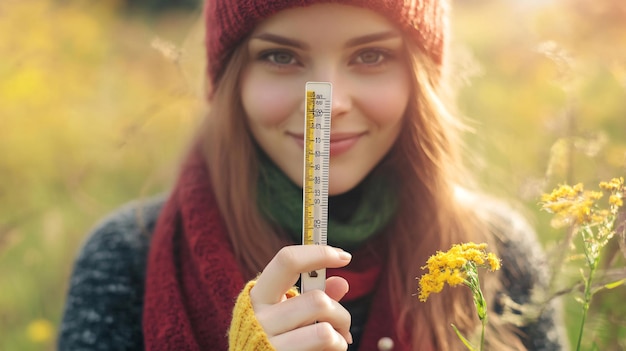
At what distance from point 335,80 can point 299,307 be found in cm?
49

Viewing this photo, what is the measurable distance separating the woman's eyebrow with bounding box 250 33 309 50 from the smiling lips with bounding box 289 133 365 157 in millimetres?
170

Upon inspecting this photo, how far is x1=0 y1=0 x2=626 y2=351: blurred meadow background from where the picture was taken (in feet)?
5.71

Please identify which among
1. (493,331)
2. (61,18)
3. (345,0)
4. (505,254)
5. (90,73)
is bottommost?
(493,331)

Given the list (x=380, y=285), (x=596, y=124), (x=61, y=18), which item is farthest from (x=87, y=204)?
(x=596, y=124)

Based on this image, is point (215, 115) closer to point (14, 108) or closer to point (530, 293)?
point (530, 293)

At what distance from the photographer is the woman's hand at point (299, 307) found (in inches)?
32.6

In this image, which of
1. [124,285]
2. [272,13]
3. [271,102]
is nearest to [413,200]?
[271,102]

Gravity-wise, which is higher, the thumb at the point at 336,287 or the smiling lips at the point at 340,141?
the smiling lips at the point at 340,141

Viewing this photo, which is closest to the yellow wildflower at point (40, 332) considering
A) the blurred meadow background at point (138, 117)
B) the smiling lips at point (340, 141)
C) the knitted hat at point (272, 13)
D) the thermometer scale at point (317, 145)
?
the blurred meadow background at point (138, 117)

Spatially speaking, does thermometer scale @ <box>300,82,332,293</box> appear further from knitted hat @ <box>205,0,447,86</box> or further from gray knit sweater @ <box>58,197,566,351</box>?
gray knit sweater @ <box>58,197,566,351</box>

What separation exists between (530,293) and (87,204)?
1.73 metres

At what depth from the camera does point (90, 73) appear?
3.28 m

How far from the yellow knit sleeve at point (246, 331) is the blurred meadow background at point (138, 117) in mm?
605

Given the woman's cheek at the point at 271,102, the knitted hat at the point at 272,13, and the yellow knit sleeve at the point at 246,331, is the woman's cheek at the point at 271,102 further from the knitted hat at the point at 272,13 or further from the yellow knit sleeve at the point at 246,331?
the yellow knit sleeve at the point at 246,331
